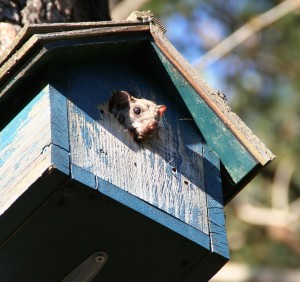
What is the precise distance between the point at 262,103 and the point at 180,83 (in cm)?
654

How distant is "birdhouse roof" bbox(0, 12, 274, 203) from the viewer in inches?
116

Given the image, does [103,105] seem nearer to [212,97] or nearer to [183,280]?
[212,97]

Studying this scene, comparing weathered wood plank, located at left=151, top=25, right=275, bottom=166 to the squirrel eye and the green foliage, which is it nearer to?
the squirrel eye

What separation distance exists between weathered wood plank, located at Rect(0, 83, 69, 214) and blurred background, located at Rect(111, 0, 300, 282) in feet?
18.7

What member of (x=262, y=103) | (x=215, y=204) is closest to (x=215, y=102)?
(x=215, y=204)

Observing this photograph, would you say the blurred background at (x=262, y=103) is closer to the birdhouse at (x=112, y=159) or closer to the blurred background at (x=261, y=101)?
the blurred background at (x=261, y=101)

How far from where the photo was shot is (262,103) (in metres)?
9.77

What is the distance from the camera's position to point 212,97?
3312 mm

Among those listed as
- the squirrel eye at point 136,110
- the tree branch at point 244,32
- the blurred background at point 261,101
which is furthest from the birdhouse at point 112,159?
the blurred background at point 261,101

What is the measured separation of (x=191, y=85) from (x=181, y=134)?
0.53ft

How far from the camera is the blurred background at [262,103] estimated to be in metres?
8.88

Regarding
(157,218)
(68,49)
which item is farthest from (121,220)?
(68,49)

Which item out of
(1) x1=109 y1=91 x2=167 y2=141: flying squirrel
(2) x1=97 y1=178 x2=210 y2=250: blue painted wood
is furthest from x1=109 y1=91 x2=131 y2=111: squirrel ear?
(2) x1=97 y1=178 x2=210 y2=250: blue painted wood

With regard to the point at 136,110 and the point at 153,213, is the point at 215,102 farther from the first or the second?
the point at 153,213
